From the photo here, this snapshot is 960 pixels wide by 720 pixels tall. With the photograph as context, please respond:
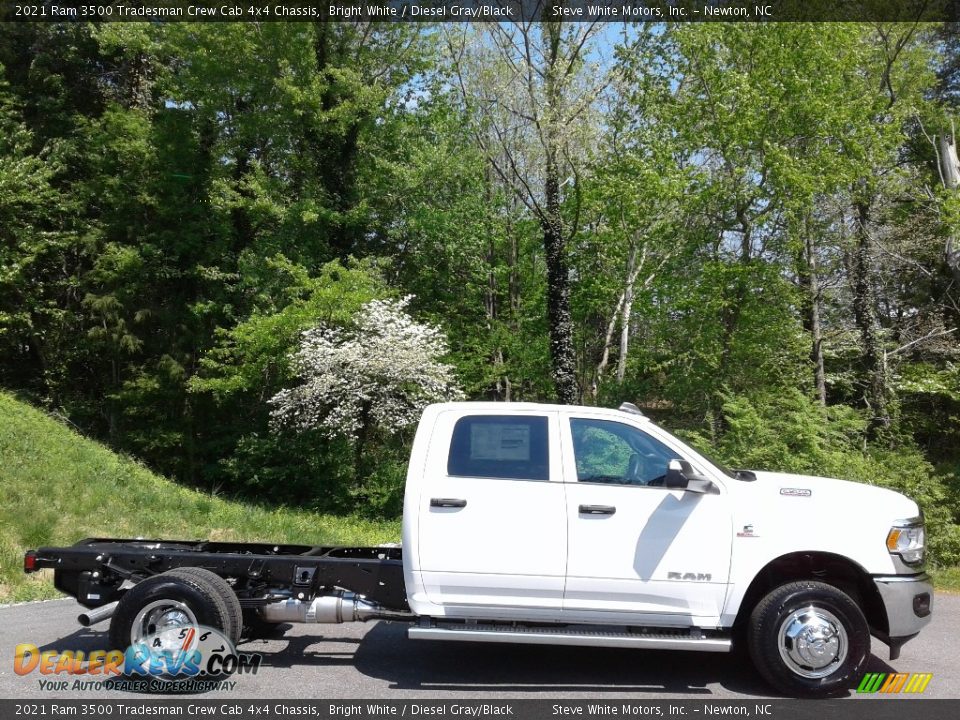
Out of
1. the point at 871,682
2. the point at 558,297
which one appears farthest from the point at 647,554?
the point at 558,297

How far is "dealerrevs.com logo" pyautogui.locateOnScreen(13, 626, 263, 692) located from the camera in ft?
18.9

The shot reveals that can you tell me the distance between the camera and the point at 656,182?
20406mm

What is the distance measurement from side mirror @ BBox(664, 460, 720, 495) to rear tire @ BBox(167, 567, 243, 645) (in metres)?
3.32

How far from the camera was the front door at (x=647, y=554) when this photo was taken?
5758 mm

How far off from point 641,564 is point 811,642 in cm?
131

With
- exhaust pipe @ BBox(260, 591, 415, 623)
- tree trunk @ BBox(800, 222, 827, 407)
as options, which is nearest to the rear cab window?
exhaust pipe @ BBox(260, 591, 415, 623)

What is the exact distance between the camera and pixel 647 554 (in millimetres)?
5766

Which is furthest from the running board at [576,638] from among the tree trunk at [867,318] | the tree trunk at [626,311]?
the tree trunk at [626,311]

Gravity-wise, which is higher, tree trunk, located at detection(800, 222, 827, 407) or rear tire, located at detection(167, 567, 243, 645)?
tree trunk, located at detection(800, 222, 827, 407)

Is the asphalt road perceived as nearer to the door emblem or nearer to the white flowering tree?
the door emblem

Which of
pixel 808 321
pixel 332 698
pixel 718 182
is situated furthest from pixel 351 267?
pixel 332 698

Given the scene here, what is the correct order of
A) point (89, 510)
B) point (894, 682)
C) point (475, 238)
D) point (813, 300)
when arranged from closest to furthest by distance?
point (894, 682) < point (89, 510) < point (813, 300) < point (475, 238)

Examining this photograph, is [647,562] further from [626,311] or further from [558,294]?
[626,311]
